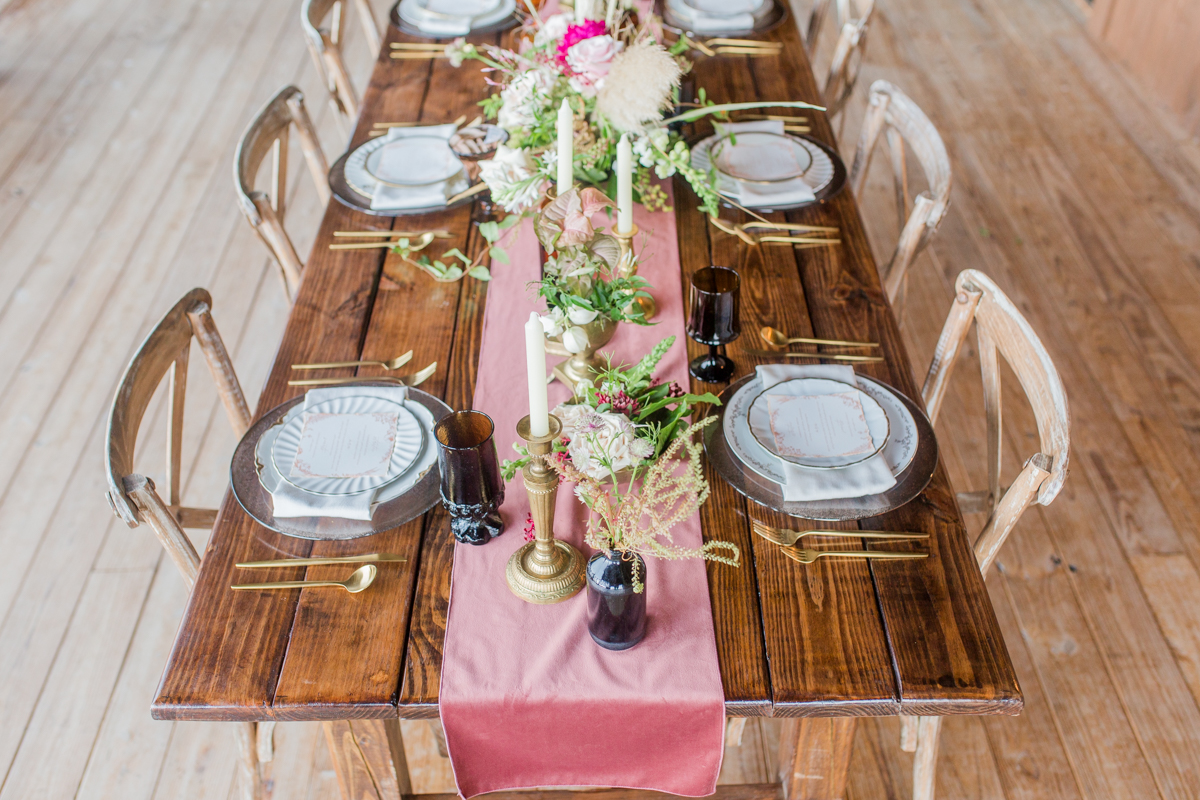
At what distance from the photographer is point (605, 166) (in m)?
1.75

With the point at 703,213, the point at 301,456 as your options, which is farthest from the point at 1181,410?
the point at 301,456

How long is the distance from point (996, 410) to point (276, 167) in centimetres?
144

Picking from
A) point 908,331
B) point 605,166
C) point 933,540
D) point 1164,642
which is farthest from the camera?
point 908,331

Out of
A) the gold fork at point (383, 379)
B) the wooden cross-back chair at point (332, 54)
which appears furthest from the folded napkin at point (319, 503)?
the wooden cross-back chair at point (332, 54)

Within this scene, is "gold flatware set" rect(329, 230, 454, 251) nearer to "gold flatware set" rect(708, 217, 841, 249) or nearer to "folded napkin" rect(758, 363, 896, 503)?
"gold flatware set" rect(708, 217, 841, 249)

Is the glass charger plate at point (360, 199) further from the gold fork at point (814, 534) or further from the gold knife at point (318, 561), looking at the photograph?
the gold fork at point (814, 534)

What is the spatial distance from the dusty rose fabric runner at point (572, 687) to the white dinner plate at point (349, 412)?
16 cm

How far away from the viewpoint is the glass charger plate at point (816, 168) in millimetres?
1791

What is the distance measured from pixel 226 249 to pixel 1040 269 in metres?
2.58

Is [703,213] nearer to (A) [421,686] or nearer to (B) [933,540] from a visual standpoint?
(B) [933,540]

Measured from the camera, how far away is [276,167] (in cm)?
191

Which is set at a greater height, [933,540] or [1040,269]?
[933,540]

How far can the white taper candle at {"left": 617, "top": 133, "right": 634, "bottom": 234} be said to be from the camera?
144cm

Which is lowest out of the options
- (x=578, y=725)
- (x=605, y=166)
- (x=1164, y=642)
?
(x=1164, y=642)
